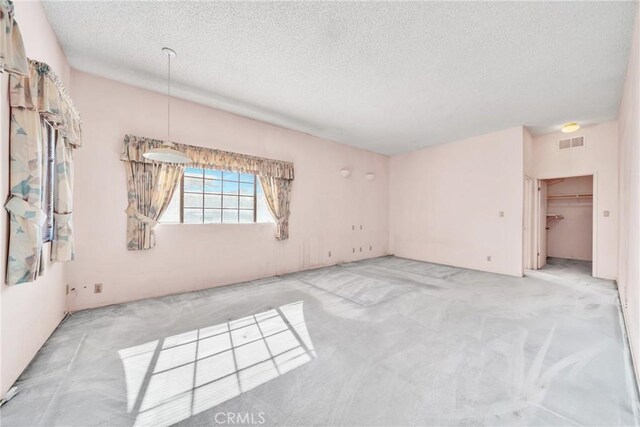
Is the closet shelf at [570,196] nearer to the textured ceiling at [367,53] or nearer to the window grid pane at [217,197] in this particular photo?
the textured ceiling at [367,53]

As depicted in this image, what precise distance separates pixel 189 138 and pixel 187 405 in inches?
133

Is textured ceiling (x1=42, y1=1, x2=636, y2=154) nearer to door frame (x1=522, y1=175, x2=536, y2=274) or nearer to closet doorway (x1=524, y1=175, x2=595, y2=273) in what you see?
door frame (x1=522, y1=175, x2=536, y2=274)

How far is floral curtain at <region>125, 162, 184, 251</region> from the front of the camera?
327 cm

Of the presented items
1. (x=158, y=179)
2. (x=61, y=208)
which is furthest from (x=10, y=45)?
(x=158, y=179)

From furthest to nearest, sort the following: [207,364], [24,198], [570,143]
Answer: [570,143] < [207,364] < [24,198]

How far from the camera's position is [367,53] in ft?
8.46

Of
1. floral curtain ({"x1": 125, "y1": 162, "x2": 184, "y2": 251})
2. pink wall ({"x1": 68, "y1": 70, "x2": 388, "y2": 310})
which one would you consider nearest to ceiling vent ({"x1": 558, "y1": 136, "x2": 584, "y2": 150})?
pink wall ({"x1": 68, "y1": 70, "x2": 388, "y2": 310})

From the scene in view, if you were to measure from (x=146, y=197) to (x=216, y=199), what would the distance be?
3.24 ft

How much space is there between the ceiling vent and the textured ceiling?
31.0 inches

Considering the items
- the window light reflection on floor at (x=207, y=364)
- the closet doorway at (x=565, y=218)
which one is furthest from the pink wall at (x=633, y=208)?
the closet doorway at (x=565, y=218)

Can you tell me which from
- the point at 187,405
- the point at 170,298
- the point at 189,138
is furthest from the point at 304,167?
the point at 187,405

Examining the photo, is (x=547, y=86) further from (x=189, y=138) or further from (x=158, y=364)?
(x=158, y=364)

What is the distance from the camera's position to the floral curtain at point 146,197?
3.27 metres

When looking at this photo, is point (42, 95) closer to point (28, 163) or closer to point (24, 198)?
point (28, 163)
